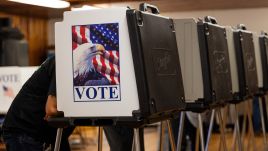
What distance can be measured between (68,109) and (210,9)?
6091 millimetres

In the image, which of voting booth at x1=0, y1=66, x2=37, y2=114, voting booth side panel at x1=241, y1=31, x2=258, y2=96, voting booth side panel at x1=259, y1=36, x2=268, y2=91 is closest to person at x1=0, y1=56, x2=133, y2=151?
voting booth side panel at x1=241, y1=31, x2=258, y2=96

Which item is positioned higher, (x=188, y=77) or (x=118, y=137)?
(x=188, y=77)

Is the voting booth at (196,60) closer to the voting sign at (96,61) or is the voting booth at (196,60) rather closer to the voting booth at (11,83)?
the voting sign at (96,61)

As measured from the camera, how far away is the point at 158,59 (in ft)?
7.02

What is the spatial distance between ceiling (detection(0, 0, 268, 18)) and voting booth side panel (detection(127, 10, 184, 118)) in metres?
3.21

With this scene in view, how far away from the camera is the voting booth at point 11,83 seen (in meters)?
5.75

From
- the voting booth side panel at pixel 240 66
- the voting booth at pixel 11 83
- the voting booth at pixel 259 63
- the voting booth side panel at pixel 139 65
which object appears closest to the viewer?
the voting booth side panel at pixel 139 65

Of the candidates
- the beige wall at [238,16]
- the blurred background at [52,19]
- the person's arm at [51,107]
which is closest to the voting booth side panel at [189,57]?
the person's arm at [51,107]

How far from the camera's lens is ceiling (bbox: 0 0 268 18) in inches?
230

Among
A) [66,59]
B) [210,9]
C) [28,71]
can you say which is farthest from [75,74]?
[210,9]

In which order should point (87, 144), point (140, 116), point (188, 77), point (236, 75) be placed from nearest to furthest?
1. point (140, 116)
2. point (188, 77)
3. point (236, 75)
4. point (87, 144)

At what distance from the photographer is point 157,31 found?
2.18 m

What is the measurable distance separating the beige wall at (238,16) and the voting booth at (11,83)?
9.52 ft

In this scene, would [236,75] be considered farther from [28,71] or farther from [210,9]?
[210,9]
